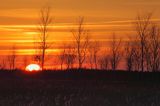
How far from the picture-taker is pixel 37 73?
58.2 m

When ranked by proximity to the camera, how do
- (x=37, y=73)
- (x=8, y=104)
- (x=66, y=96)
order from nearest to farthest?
(x=8, y=104) < (x=66, y=96) < (x=37, y=73)

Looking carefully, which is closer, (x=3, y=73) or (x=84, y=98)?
(x=84, y=98)

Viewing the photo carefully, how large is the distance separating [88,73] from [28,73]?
6.71m

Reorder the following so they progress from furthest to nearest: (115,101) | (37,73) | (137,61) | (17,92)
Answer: (137,61) → (37,73) → (17,92) → (115,101)

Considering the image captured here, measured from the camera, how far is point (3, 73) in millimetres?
59219

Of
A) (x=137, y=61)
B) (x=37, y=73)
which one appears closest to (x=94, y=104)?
(x=37, y=73)

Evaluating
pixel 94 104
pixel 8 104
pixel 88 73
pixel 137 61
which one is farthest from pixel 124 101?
pixel 137 61

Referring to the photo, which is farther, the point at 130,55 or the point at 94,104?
the point at 130,55

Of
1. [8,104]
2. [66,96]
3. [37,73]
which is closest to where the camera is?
[8,104]

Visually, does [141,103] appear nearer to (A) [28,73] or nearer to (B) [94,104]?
(B) [94,104]

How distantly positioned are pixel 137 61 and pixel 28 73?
49.8 meters

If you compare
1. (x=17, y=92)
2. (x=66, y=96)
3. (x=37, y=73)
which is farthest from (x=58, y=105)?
(x=37, y=73)

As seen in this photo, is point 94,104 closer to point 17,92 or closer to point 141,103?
point 141,103

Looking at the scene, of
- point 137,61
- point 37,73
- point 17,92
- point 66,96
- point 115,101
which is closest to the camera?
point 115,101
